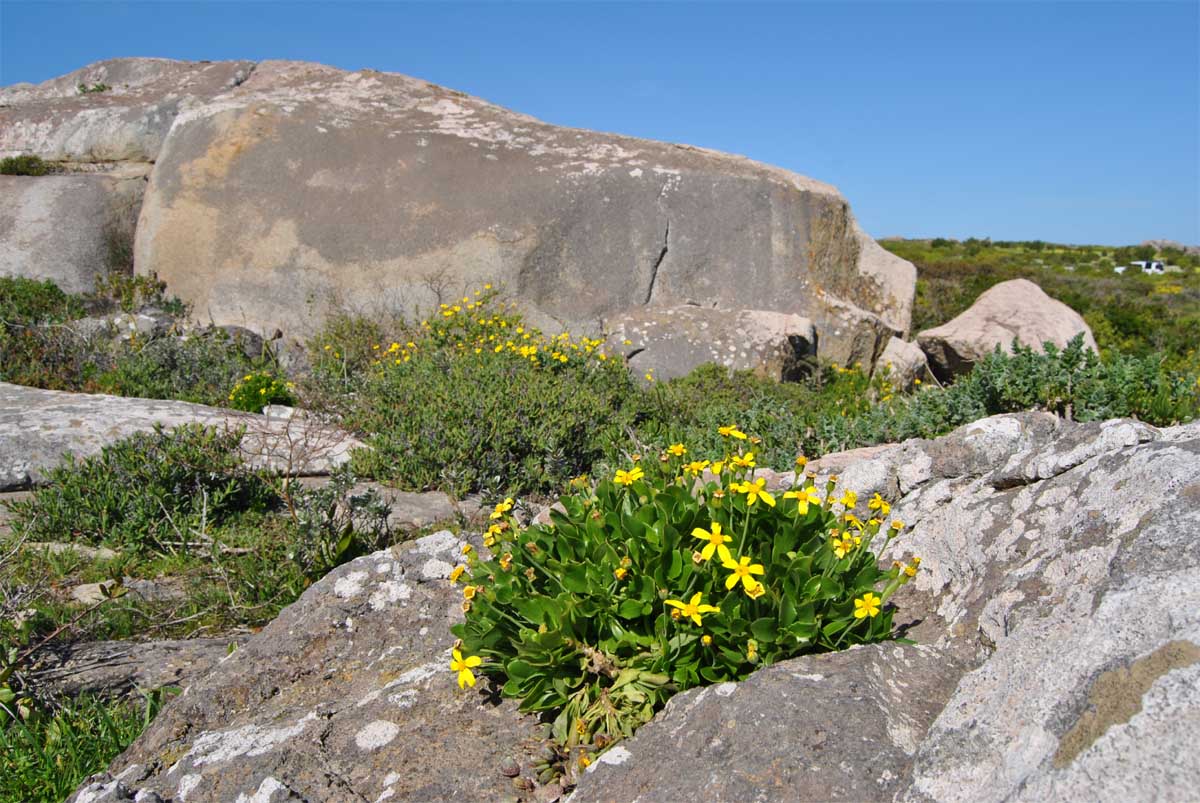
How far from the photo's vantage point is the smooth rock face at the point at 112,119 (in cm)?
1219

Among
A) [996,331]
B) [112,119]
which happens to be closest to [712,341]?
[996,331]

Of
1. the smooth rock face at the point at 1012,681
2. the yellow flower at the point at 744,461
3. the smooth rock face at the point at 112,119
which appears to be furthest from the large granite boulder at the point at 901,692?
the smooth rock face at the point at 112,119

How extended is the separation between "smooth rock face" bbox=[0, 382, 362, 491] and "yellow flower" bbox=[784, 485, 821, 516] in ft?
11.3

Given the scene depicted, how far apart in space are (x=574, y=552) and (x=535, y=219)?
7.42m

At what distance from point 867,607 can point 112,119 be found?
1274 cm

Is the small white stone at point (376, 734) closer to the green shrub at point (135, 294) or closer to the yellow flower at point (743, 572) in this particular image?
the yellow flower at point (743, 572)

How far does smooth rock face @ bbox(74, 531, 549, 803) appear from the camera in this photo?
2451 mm

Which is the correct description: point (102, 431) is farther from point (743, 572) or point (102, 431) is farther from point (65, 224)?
point (65, 224)

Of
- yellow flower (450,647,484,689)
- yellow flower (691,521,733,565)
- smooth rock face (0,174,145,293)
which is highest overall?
smooth rock face (0,174,145,293)

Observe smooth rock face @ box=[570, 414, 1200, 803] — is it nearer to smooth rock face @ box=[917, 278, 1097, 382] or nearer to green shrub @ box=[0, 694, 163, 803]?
green shrub @ box=[0, 694, 163, 803]

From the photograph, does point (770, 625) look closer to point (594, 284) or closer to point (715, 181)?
point (594, 284)

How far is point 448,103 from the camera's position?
37.6ft

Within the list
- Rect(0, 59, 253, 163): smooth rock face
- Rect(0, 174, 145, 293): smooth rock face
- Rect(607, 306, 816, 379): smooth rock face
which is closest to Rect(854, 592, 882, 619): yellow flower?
Rect(607, 306, 816, 379): smooth rock face

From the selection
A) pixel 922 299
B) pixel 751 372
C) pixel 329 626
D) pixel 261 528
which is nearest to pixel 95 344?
pixel 261 528
